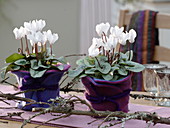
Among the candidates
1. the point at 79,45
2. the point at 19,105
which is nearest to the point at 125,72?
the point at 19,105

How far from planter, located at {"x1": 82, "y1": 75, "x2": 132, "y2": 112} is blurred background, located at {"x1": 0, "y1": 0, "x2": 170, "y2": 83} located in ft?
5.40

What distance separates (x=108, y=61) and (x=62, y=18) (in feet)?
5.63

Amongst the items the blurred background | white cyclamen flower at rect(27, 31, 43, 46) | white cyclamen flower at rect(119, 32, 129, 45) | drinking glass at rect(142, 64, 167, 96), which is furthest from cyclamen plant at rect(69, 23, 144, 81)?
the blurred background

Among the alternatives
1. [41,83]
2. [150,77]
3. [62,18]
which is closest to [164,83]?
[150,77]

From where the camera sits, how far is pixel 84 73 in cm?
89

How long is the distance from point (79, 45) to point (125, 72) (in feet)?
5.55

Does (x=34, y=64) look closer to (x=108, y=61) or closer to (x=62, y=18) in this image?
(x=108, y=61)

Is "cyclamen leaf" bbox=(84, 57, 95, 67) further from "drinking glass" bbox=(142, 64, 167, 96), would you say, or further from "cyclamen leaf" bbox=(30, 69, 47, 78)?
"drinking glass" bbox=(142, 64, 167, 96)

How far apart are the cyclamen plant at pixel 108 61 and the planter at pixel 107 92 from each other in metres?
0.01

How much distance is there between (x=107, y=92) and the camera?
86cm

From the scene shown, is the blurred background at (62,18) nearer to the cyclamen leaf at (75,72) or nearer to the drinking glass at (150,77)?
the drinking glass at (150,77)

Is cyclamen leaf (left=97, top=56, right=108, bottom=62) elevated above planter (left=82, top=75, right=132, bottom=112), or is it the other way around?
cyclamen leaf (left=97, top=56, right=108, bottom=62)

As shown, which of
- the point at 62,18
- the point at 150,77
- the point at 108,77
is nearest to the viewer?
the point at 108,77

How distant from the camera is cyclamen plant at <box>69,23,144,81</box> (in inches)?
33.7
